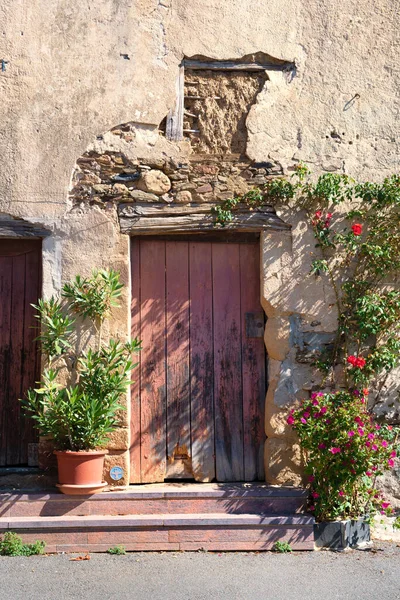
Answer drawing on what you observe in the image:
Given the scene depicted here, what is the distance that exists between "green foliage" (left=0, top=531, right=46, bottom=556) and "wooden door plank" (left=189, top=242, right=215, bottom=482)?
1.36 metres

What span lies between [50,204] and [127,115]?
90 centimetres

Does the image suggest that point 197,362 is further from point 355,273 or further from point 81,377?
point 355,273

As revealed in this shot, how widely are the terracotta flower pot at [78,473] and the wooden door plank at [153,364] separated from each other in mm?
587

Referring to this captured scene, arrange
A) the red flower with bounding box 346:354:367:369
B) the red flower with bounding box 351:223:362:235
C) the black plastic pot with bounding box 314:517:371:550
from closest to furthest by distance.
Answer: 1. the black plastic pot with bounding box 314:517:371:550
2. the red flower with bounding box 346:354:367:369
3. the red flower with bounding box 351:223:362:235

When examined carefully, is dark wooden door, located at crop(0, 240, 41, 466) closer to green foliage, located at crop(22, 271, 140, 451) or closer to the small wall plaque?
green foliage, located at crop(22, 271, 140, 451)

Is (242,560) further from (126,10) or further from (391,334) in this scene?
(126,10)

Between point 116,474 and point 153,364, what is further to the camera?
point 153,364

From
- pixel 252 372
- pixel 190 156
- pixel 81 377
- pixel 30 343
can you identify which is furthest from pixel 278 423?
pixel 190 156

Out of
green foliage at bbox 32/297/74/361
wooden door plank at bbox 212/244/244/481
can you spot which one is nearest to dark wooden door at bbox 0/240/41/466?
green foliage at bbox 32/297/74/361

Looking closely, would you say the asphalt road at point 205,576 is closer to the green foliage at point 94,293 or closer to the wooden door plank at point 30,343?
the wooden door plank at point 30,343

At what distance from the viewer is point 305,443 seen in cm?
515

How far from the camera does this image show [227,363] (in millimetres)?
5797

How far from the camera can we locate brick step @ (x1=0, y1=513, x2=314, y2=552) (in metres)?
4.90

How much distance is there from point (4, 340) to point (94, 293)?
2.86 ft
